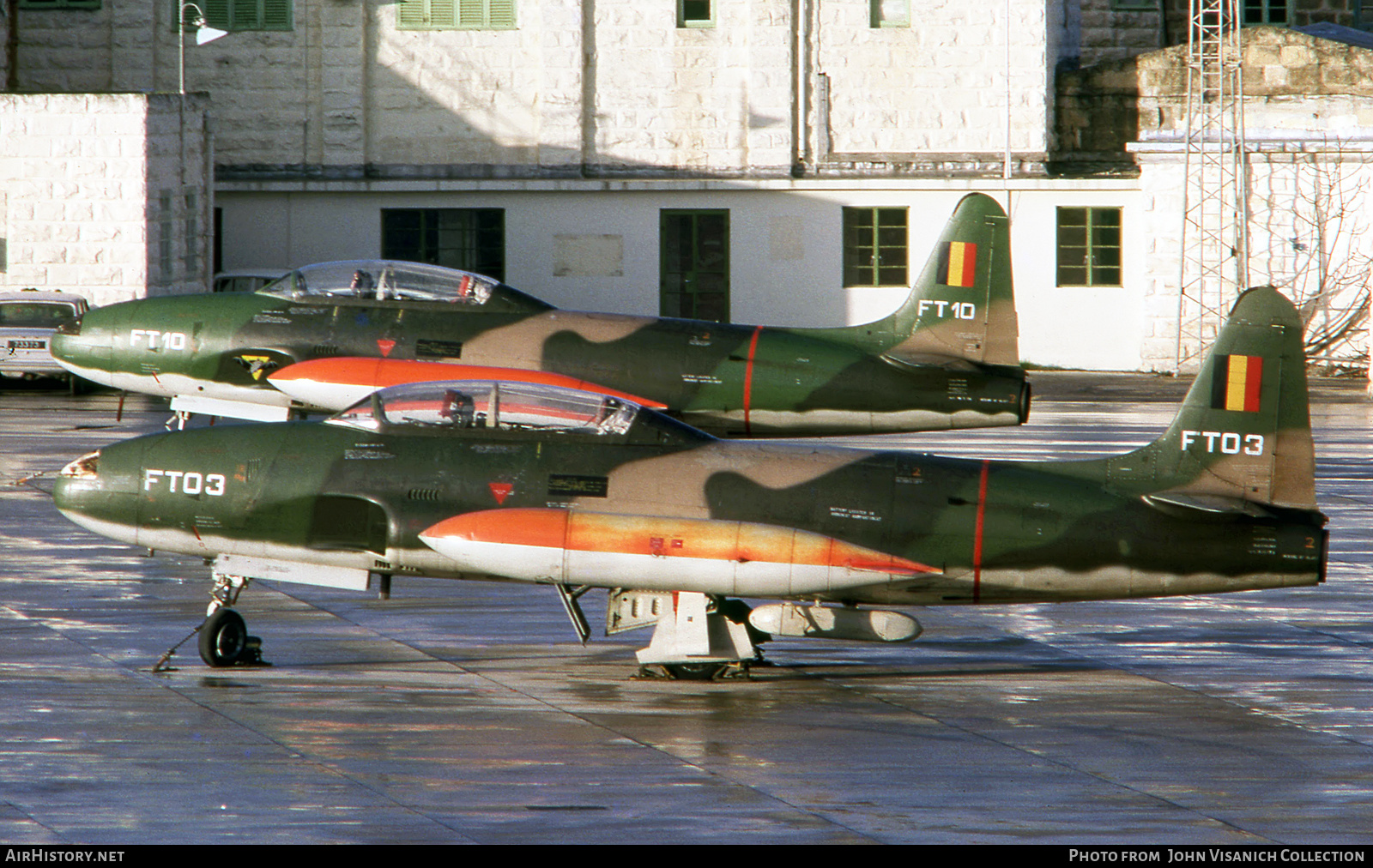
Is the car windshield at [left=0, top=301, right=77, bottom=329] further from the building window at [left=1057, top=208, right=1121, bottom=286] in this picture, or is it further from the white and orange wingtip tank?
the building window at [left=1057, top=208, right=1121, bottom=286]

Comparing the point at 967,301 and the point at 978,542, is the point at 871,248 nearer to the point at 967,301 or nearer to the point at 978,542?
the point at 967,301

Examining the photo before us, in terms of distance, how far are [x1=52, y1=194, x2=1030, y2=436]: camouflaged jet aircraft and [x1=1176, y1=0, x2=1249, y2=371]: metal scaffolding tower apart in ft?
61.8

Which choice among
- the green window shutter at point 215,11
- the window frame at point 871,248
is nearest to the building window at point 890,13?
the window frame at point 871,248

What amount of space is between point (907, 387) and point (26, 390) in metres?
20.6

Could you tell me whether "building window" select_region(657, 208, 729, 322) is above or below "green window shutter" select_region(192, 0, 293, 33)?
below

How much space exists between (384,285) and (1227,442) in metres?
10.5

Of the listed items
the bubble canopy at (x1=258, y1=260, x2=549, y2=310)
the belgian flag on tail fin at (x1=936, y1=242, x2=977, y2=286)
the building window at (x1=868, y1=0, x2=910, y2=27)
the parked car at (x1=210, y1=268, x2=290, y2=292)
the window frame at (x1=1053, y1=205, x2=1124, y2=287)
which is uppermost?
the building window at (x1=868, y1=0, x2=910, y2=27)

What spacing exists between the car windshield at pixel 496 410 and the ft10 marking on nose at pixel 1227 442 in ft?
14.4

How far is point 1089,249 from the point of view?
42.1 m

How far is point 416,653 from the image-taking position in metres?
15.2

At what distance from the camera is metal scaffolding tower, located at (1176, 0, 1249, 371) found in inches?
1527

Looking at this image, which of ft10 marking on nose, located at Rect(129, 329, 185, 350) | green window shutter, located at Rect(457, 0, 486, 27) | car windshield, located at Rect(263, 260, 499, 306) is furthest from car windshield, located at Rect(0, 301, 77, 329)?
car windshield, located at Rect(263, 260, 499, 306)

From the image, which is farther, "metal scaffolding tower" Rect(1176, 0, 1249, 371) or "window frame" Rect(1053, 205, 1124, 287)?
"window frame" Rect(1053, 205, 1124, 287)

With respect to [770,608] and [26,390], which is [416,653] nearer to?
[770,608]
